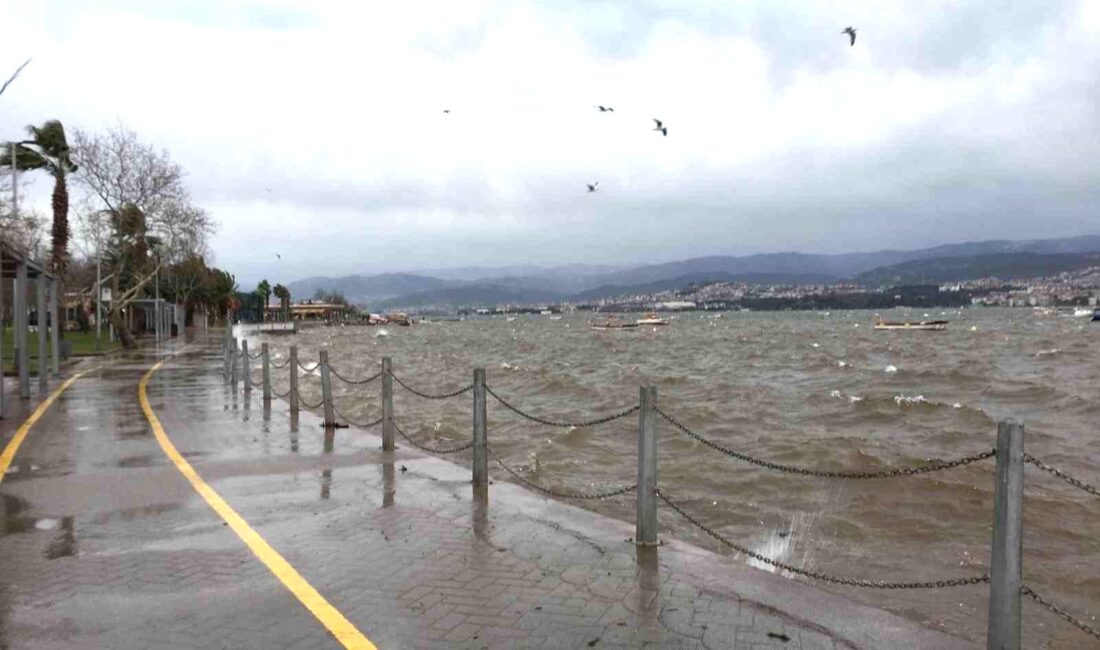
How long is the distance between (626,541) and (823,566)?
9.37 ft

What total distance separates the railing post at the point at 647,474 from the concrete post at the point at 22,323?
14.0 metres

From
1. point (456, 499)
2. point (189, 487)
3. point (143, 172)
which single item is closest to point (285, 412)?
point (189, 487)

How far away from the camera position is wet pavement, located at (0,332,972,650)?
4797mm

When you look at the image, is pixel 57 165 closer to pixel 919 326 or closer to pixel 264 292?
pixel 919 326

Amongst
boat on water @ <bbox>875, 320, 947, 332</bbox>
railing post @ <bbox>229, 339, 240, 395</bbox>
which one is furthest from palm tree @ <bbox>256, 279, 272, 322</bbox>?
railing post @ <bbox>229, 339, 240, 395</bbox>

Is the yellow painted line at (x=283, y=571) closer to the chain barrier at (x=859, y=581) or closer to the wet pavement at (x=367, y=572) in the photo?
the wet pavement at (x=367, y=572)

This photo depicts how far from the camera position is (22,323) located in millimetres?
16641

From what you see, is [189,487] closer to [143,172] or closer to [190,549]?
[190,549]

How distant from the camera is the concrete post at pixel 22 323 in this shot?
1622 cm

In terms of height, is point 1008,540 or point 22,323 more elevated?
point 22,323

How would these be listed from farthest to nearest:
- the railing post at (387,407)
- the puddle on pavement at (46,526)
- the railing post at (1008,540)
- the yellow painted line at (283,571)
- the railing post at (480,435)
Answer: the railing post at (387,407) < the railing post at (480,435) < the puddle on pavement at (46,526) < the yellow painted line at (283,571) < the railing post at (1008,540)

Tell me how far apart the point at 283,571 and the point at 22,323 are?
537 inches

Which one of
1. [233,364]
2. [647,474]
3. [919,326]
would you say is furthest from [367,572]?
[919,326]

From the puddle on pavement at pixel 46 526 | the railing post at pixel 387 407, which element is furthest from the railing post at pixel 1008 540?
the railing post at pixel 387 407
